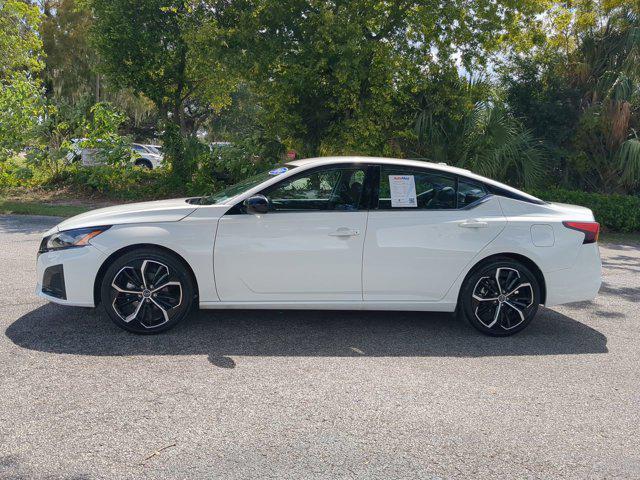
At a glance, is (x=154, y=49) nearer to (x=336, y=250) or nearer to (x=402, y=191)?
(x=402, y=191)

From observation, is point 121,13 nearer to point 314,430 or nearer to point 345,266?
point 345,266

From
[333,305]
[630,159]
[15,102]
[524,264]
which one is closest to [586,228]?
[524,264]

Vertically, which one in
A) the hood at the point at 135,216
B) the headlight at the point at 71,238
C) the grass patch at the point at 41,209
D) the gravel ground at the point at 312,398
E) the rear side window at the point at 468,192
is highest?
the rear side window at the point at 468,192

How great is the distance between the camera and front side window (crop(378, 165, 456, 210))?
5.46 metres

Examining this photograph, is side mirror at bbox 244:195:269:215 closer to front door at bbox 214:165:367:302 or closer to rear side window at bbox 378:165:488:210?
front door at bbox 214:165:367:302

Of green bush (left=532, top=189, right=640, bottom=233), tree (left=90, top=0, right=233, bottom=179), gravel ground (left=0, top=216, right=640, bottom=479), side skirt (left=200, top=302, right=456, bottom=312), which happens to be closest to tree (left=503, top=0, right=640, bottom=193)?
green bush (left=532, top=189, right=640, bottom=233)

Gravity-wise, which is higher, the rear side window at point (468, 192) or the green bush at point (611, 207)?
the rear side window at point (468, 192)

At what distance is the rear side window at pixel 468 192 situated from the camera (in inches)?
219

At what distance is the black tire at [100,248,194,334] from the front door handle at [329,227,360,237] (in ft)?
4.23

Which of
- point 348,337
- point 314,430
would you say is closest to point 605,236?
point 348,337

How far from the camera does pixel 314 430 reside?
143 inches

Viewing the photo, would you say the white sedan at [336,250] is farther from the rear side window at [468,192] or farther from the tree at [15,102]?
the tree at [15,102]

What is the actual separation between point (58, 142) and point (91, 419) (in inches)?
604

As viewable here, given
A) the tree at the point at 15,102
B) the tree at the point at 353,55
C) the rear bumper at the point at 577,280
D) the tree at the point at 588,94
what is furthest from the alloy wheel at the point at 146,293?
the tree at the point at 15,102
